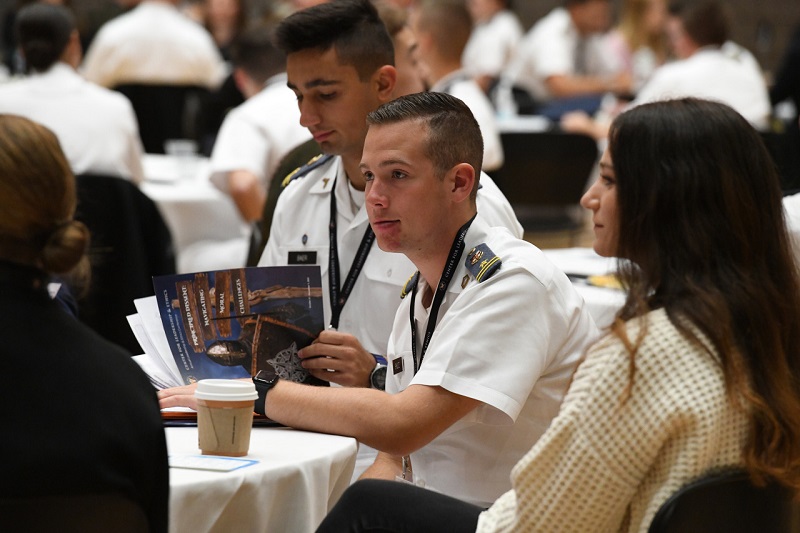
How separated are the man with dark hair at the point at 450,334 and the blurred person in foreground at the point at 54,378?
0.52 meters

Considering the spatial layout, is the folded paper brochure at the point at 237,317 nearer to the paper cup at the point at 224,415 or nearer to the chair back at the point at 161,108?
the paper cup at the point at 224,415

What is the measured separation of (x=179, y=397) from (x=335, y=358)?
33 centimetres

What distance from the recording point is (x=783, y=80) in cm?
853

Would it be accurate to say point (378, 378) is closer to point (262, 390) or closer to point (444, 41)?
point (262, 390)

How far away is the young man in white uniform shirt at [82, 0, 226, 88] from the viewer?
7.69 metres

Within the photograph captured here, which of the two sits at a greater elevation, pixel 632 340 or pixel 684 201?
pixel 684 201

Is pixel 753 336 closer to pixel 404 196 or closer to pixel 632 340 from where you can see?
pixel 632 340

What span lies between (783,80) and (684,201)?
742 cm

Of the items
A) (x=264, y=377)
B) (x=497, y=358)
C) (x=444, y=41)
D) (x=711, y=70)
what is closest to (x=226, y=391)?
(x=264, y=377)

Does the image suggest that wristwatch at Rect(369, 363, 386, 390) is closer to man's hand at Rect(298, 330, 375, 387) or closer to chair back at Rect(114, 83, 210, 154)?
man's hand at Rect(298, 330, 375, 387)

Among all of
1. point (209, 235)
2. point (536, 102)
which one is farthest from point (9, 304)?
point (536, 102)

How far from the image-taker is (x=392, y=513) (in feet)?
6.22

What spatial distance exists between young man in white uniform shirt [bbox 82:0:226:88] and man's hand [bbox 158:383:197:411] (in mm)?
5611

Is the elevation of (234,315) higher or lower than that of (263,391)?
higher
